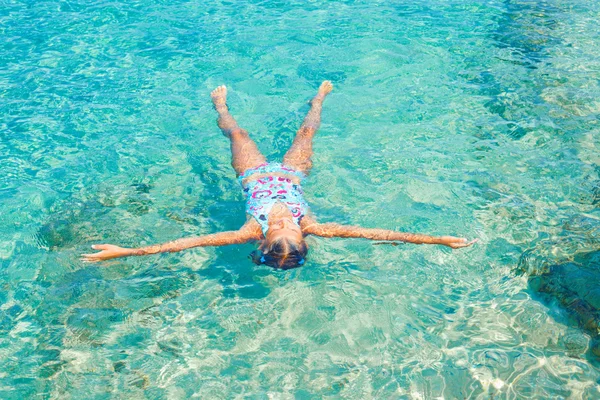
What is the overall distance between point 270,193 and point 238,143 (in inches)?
60.3

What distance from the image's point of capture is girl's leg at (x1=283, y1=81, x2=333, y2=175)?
786cm

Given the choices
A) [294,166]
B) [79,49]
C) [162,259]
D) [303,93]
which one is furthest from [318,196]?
[79,49]

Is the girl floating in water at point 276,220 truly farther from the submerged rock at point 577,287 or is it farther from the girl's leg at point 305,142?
the submerged rock at point 577,287

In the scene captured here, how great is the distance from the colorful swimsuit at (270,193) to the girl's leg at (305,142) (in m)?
0.21

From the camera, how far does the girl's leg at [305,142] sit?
7.86 metres

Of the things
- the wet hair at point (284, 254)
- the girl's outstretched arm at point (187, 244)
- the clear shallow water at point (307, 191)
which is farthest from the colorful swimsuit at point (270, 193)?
the wet hair at point (284, 254)

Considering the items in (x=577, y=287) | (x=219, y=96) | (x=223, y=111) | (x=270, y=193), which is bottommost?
(x=577, y=287)

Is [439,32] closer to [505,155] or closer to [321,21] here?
[321,21]

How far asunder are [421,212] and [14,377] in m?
5.19

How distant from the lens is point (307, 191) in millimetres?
7559

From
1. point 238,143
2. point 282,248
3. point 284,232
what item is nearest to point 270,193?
point 284,232

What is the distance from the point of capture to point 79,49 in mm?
11156

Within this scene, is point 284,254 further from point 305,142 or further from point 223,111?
point 223,111

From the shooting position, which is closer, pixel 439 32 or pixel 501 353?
pixel 501 353
